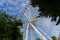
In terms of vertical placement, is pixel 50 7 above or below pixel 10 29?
below

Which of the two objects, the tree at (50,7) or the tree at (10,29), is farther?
the tree at (10,29)

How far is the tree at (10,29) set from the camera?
40.2 m

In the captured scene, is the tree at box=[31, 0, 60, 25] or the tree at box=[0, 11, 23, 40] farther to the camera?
the tree at box=[0, 11, 23, 40]

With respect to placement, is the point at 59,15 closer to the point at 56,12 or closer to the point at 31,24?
the point at 56,12

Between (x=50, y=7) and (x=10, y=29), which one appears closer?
(x=50, y=7)

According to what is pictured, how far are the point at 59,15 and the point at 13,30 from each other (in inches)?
1361

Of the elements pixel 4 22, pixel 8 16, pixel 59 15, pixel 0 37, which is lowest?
pixel 59 15

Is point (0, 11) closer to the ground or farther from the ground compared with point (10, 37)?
farther from the ground

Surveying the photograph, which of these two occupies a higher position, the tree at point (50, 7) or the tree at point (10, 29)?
the tree at point (10, 29)

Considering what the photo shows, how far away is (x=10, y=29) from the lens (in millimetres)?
42531

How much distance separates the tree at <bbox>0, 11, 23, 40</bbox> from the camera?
4022 centimetres

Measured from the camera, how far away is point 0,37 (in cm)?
4000

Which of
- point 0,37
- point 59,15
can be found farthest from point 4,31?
point 59,15

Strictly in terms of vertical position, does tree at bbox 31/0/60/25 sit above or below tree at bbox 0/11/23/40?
below
